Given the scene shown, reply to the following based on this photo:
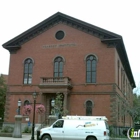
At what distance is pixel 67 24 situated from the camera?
37.5 meters

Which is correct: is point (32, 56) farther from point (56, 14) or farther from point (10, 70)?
point (56, 14)

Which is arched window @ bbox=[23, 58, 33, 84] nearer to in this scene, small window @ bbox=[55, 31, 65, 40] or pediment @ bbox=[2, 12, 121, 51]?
pediment @ bbox=[2, 12, 121, 51]

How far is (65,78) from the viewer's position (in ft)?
113

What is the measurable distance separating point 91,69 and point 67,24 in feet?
23.9

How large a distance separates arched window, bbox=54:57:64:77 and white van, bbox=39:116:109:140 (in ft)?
48.4

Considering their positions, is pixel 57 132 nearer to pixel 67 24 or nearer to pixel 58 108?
pixel 58 108

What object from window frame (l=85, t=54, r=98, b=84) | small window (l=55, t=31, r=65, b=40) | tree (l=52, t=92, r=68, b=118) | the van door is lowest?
the van door

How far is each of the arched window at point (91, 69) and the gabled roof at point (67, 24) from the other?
2780 millimetres

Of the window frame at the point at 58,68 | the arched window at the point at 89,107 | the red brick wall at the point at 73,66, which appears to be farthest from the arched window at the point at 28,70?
the arched window at the point at 89,107

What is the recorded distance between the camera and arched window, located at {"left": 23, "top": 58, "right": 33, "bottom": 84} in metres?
38.2

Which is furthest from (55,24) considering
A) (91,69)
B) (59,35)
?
(91,69)

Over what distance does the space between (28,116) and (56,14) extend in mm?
14466

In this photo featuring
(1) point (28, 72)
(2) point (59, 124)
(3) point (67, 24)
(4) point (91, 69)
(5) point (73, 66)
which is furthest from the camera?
(1) point (28, 72)

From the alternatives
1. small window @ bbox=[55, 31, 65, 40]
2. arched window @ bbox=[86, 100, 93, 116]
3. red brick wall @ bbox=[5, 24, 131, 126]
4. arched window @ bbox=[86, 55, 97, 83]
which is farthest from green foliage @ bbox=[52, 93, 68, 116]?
small window @ bbox=[55, 31, 65, 40]
